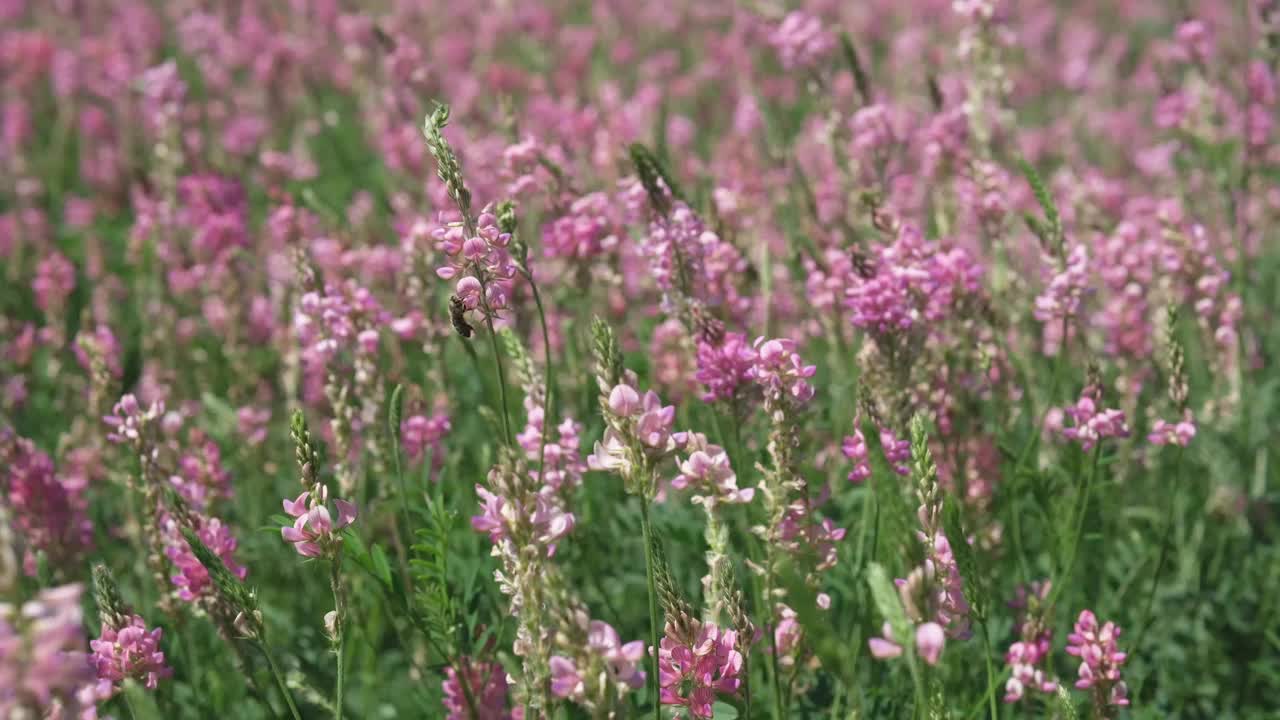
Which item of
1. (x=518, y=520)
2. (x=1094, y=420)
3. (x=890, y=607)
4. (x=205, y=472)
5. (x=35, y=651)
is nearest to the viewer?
(x=35, y=651)

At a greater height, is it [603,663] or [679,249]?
[679,249]

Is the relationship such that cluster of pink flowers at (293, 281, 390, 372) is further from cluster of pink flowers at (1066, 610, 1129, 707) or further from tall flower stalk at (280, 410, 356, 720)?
cluster of pink flowers at (1066, 610, 1129, 707)

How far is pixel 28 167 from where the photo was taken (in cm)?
877

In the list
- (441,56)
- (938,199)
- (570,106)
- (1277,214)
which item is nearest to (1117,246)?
(938,199)

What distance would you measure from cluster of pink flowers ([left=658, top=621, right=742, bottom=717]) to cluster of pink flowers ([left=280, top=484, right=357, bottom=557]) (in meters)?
0.72

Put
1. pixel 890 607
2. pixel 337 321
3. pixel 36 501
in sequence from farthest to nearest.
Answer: pixel 36 501, pixel 337 321, pixel 890 607

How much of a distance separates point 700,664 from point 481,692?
72 cm

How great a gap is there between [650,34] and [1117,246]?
8.35 metres

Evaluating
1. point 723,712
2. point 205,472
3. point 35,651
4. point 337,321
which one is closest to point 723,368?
point 723,712

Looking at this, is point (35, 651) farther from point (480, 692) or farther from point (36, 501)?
point (36, 501)

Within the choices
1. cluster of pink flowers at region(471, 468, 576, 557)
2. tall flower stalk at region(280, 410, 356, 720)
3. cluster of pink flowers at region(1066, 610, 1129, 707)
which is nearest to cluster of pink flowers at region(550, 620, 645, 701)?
cluster of pink flowers at region(471, 468, 576, 557)

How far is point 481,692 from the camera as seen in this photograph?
2.87 meters

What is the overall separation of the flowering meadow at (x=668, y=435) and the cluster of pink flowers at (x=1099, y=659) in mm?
11

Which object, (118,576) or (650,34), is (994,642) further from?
(650,34)
